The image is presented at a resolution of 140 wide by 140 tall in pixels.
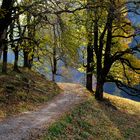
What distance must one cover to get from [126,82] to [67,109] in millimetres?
15868

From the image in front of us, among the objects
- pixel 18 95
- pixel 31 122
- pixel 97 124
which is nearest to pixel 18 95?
pixel 18 95

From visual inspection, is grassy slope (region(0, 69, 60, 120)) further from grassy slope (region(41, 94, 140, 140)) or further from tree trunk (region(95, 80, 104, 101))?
tree trunk (region(95, 80, 104, 101))

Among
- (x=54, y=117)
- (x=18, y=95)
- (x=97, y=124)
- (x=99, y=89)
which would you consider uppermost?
(x=18, y=95)

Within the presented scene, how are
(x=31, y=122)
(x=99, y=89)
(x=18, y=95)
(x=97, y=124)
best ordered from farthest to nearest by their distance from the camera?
(x=99, y=89) < (x=18, y=95) < (x=97, y=124) < (x=31, y=122)

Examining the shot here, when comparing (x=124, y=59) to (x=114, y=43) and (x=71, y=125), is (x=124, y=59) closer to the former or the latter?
(x=114, y=43)

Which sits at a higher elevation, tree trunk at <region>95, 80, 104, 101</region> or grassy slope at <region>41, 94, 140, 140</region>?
tree trunk at <region>95, 80, 104, 101</region>

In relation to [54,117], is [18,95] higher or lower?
higher

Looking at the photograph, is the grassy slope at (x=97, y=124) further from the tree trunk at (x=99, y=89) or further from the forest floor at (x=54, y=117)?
the tree trunk at (x=99, y=89)

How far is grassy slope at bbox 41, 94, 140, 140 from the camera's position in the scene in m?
21.1

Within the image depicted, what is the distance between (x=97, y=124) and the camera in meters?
26.7

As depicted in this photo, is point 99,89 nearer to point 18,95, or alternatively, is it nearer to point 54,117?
point 18,95

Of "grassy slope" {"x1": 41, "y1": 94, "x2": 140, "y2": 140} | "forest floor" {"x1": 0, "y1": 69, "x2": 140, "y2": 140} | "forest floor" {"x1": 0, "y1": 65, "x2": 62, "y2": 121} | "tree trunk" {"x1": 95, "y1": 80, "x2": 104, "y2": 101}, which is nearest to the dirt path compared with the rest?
"forest floor" {"x1": 0, "y1": 69, "x2": 140, "y2": 140}

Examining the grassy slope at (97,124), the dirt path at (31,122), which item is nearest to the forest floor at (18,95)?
the dirt path at (31,122)

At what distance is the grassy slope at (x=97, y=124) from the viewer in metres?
21.1
